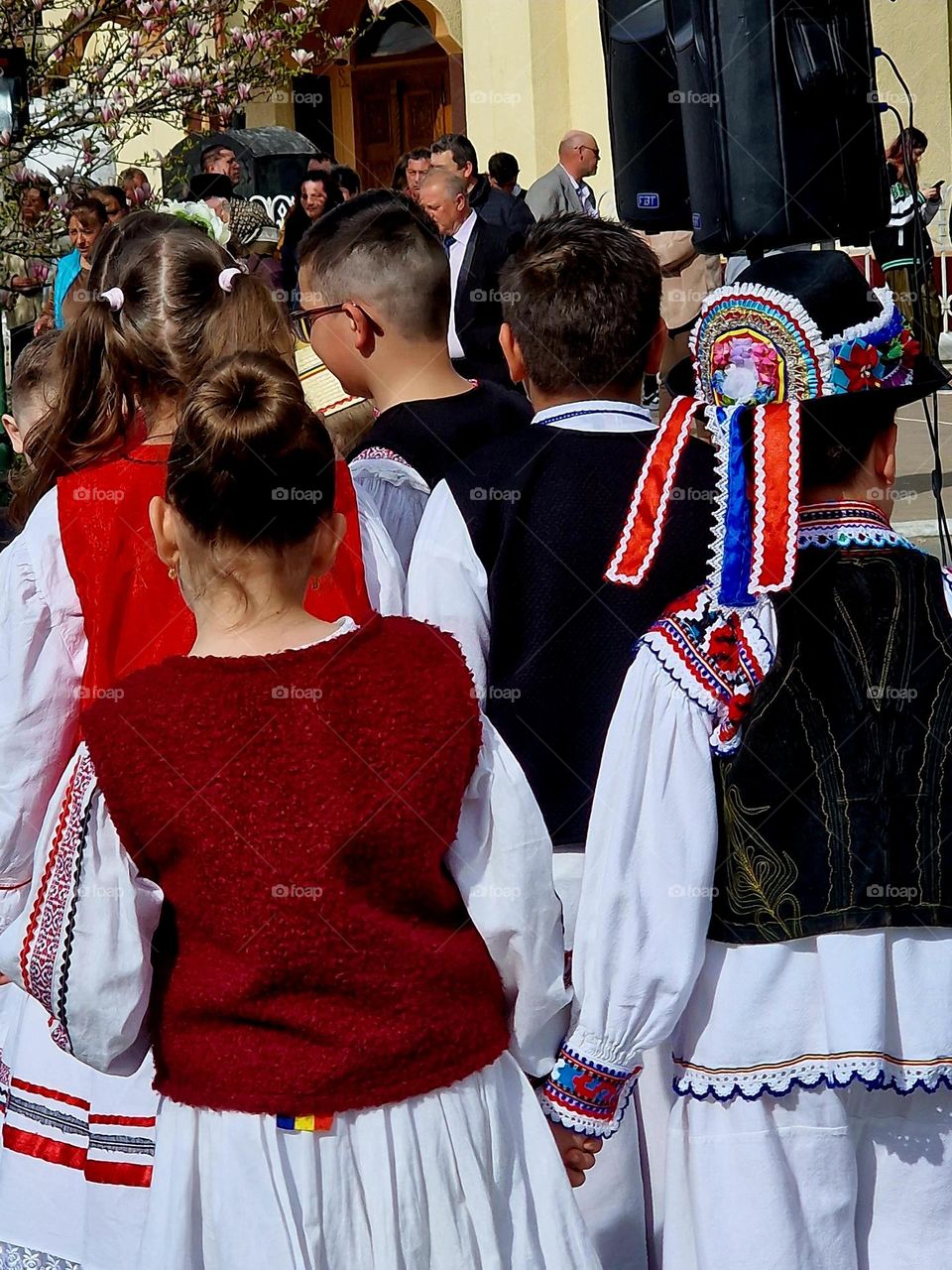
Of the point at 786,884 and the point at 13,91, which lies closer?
the point at 786,884

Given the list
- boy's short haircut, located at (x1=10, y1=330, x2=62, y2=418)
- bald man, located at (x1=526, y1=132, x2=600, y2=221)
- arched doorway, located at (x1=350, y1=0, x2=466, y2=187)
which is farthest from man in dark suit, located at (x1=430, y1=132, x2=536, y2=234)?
arched doorway, located at (x1=350, y1=0, x2=466, y2=187)

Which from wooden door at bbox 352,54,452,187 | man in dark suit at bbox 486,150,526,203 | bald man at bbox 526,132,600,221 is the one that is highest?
wooden door at bbox 352,54,452,187

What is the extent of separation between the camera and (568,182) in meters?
11.0

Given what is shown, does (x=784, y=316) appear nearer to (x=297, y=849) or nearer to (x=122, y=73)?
(x=297, y=849)

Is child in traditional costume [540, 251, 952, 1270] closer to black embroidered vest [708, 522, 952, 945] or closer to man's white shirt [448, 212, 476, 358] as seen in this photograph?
black embroidered vest [708, 522, 952, 945]

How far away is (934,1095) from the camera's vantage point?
2.38 m

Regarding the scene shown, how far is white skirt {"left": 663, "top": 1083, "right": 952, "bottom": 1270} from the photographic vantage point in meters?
2.35

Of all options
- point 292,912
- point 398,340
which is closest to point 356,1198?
point 292,912

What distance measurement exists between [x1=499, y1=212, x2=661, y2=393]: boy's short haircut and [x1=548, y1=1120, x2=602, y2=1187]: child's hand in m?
1.30

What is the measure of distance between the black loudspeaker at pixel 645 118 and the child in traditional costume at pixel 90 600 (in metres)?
3.17

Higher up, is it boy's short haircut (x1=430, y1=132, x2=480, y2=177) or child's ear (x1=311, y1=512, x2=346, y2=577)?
boy's short haircut (x1=430, y1=132, x2=480, y2=177)

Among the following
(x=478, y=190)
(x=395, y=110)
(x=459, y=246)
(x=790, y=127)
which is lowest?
(x=790, y=127)

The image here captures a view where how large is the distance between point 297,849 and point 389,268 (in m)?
1.76

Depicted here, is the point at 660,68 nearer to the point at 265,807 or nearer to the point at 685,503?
the point at 685,503
